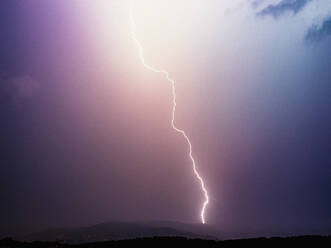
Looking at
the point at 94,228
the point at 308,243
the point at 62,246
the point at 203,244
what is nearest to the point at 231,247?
the point at 203,244

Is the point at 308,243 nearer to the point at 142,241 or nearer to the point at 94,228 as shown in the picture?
the point at 142,241

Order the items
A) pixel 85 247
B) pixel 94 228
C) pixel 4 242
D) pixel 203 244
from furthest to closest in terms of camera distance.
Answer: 1. pixel 94 228
2. pixel 4 242
3. pixel 85 247
4. pixel 203 244

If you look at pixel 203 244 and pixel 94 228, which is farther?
pixel 94 228

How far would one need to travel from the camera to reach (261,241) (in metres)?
15.0

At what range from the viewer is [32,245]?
16047 mm

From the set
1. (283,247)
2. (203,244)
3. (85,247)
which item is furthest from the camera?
(85,247)

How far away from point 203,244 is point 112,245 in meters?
3.82

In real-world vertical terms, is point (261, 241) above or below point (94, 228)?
below

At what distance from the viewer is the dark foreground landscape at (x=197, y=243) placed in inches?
563

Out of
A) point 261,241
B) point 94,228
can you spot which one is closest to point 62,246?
point 261,241

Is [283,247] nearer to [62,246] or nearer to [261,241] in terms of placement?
[261,241]

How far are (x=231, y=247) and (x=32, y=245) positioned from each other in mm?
8222

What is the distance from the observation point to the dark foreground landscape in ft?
46.9

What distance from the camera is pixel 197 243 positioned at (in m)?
15.0
